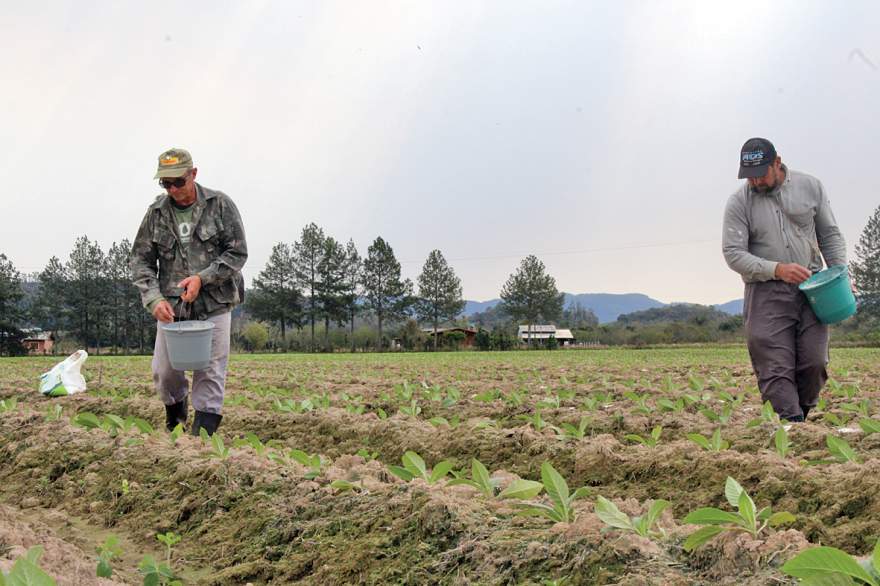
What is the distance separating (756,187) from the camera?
16.7ft

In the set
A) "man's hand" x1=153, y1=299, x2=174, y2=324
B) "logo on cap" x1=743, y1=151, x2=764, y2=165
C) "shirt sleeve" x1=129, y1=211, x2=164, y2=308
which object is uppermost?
"logo on cap" x1=743, y1=151, x2=764, y2=165

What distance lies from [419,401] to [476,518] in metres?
5.21

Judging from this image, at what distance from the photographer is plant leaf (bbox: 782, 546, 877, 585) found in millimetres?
1545

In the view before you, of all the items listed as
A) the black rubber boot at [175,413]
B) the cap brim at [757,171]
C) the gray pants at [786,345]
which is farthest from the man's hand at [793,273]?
the black rubber boot at [175,413]

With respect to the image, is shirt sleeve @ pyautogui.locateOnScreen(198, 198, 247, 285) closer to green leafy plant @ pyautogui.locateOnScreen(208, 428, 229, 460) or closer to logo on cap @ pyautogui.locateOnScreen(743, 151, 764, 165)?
green leafy plant @ pyautogui.locateOnScreen(208, 428, 229, 460)

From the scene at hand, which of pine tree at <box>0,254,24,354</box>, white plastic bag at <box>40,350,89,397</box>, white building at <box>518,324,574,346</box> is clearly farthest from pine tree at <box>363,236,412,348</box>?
white plastic bag at <box>40,350,89,397</box>

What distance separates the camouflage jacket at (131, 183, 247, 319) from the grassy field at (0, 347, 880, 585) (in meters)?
0.99

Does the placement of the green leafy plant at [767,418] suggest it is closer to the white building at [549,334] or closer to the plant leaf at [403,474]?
the plant leaf at [403,474]

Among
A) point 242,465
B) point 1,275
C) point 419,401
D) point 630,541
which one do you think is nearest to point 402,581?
point 630,541

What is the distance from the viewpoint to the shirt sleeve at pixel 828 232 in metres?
5.13

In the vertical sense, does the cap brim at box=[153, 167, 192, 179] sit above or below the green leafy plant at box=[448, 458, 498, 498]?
above

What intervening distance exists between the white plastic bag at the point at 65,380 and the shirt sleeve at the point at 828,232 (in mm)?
8681

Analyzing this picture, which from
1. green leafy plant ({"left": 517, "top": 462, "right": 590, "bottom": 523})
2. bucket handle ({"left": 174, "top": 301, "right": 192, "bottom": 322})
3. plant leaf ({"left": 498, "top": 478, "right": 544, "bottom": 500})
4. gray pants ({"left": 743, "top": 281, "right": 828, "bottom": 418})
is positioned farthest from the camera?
bucket handle ({"left": 174, "top": 301, "right": 192, "bottom": 322})

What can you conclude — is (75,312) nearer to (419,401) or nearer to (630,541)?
(419,401)
